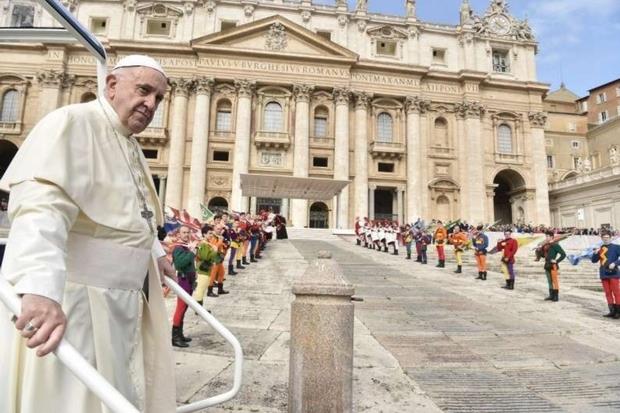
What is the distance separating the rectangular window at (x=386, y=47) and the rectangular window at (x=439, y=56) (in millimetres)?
4118

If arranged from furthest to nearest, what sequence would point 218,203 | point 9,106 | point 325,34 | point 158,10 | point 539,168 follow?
point 325,34
point 539,168
point 158,10
point 218,203
point 9,106

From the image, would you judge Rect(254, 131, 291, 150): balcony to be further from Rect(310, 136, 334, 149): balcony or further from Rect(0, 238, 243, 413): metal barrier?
Rect(0, 238, 243, 413): metal barrier

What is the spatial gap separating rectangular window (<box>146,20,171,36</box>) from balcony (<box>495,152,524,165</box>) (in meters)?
32.3

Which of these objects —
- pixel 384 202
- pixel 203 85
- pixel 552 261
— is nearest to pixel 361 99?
pixel 384 202

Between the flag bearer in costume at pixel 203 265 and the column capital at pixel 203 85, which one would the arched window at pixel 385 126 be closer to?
the column capital at pixel 203 85

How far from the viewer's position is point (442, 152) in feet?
116

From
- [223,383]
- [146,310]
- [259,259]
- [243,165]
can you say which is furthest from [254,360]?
[243,165]

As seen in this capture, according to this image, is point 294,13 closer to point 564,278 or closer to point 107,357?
point 564,278

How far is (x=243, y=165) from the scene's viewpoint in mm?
31391

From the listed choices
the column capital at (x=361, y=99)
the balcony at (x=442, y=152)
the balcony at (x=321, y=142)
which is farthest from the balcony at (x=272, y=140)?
the balcony at (x=442, y=152)

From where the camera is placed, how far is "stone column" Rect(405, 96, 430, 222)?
33.3m

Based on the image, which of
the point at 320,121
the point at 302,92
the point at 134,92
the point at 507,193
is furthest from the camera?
the point at 507,193

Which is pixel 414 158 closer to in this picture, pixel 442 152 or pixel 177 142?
pixel 442 152

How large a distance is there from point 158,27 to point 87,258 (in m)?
39.1
